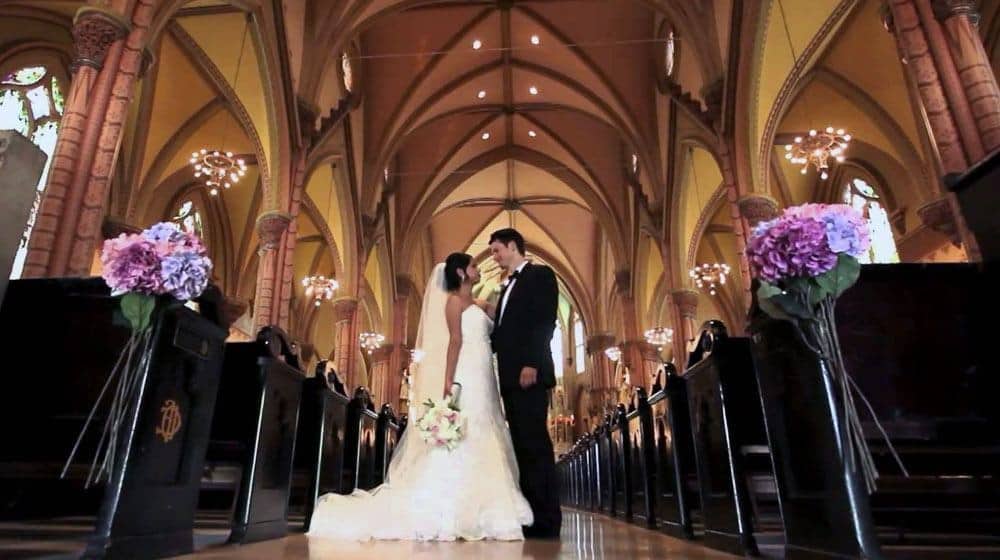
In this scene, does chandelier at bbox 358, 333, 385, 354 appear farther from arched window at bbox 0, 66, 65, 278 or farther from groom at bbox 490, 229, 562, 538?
groom at bbox 490, 229, 562, 538

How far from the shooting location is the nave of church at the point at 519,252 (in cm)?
260

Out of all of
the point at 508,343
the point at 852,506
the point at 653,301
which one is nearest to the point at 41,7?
the point at 508,343

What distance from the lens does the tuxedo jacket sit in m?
3.83

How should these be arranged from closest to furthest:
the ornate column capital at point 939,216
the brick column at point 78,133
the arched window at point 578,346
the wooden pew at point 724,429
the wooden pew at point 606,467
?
the wooden pew at point 724,429
the brick column at point 78,133
the wooden pew at point 606,467
the ornate column capital at point 939,216
the arched window at point 578,346

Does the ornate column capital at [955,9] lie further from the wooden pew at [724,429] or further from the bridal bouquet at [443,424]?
the bridal bouquet at [443,424]

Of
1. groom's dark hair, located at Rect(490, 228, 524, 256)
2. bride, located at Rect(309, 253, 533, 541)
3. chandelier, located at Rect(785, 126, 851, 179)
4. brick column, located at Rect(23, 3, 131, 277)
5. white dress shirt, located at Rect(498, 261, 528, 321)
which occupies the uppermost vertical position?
chandelier, located at Rect(785, 126, 851, 179)

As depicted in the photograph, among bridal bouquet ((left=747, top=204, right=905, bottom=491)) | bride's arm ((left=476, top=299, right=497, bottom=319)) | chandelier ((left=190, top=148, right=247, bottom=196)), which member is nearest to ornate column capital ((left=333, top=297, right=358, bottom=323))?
chandelier ((left=190, top=148, right=247, bottom=196))

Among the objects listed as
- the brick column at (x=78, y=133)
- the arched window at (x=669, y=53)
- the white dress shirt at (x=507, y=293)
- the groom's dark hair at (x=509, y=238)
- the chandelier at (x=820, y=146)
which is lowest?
the white dress shirt at (x=507, y=293)

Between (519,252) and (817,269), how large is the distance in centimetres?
226

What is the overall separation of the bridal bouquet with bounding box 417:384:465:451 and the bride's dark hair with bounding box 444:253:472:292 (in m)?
0.74

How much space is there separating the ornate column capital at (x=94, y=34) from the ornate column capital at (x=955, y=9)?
935 cm

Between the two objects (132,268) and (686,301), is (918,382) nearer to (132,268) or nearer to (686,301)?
(132,268)

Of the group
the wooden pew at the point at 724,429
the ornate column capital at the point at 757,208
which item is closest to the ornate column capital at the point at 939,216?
the ornate column capital at the point at 757,208

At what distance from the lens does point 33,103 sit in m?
12.6
